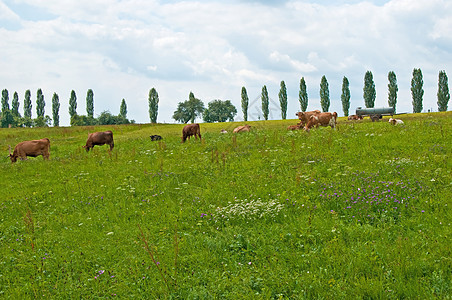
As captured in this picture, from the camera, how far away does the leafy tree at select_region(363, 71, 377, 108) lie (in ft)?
283

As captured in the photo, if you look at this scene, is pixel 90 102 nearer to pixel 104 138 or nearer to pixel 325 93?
pixel 325 93

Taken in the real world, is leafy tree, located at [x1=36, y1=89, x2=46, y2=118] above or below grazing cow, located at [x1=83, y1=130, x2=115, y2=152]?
above

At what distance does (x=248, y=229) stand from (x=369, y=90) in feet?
291

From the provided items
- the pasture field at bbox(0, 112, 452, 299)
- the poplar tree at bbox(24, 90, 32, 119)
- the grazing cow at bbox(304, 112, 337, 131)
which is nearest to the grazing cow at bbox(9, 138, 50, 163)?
the pasture field at bbox(0, 112, 452, 299)

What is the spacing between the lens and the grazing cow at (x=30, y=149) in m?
21.9

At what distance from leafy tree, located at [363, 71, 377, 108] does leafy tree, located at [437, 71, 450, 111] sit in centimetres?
1458

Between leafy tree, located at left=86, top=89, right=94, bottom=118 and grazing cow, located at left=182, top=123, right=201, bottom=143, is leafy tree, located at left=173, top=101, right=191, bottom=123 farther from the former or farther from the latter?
grazing cow, located at left=182, top=123, right=201, bottom=143

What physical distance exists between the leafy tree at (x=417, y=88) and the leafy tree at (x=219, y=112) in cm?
4869

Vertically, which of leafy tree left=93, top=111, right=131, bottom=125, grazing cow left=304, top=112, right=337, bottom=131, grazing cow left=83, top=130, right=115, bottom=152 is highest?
leafy tree left=93, top=111, right=131, bottom=125

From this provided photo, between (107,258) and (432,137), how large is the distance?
1393 cm

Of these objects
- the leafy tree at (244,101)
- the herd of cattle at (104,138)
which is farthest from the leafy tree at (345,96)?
the herd of cattle at (104,138)

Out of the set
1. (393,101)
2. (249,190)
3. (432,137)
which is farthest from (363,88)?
(249,190)

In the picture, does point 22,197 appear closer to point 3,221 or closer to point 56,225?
point 3,221

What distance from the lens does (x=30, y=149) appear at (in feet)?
72.3
